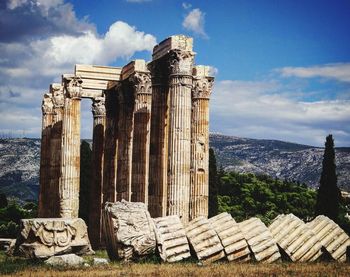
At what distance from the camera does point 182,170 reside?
102 feet

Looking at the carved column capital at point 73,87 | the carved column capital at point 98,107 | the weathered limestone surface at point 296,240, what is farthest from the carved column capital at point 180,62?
the carved column capital at point 98,107

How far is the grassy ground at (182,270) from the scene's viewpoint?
62.2 feet

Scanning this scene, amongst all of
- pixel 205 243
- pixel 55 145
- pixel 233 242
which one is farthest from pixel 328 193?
pixel 205 243

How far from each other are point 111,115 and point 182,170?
15.1 m

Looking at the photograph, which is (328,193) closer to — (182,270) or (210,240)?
(210,240)

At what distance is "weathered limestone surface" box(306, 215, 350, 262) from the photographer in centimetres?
2455

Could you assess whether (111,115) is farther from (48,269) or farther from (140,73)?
(48,269)

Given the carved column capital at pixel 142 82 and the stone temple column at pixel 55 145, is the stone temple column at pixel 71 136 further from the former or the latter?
the carved column capital at pixel 142 82

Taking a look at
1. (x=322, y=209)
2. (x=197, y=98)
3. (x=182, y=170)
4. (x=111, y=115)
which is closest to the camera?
(x=182, y=170)

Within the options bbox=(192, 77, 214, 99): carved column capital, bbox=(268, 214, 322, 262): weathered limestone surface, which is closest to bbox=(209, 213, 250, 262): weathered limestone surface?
bbox=(268, 214, 322, 262): weathered limestone surface

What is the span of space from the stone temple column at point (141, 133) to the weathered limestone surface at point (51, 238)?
1080 cm

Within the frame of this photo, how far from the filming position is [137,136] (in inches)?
1491

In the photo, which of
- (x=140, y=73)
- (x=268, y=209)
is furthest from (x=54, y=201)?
(x=268, y=209)

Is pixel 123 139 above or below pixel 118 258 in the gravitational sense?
above
